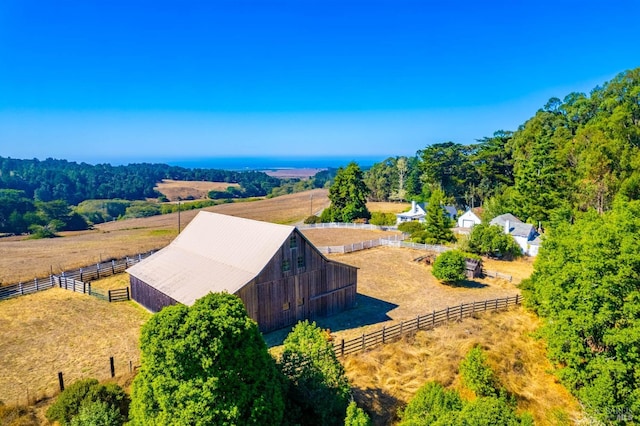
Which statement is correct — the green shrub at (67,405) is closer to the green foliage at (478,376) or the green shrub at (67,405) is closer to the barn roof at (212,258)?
the barn roof at (212,258)

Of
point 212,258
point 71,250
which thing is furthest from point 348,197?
point 212,258

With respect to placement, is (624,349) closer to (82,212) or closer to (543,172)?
(543,172)

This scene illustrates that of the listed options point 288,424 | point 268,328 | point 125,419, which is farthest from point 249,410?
point 268,328

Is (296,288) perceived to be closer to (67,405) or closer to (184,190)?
(67,405)

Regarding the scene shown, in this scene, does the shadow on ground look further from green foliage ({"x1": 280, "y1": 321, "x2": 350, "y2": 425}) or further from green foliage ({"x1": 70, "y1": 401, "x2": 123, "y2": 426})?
green foliage ({"x1": 70, "y1": 401, "x2": 123, "y2": 426})

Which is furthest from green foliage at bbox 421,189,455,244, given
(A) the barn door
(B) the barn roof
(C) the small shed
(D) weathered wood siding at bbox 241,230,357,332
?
(B) the barn roof
